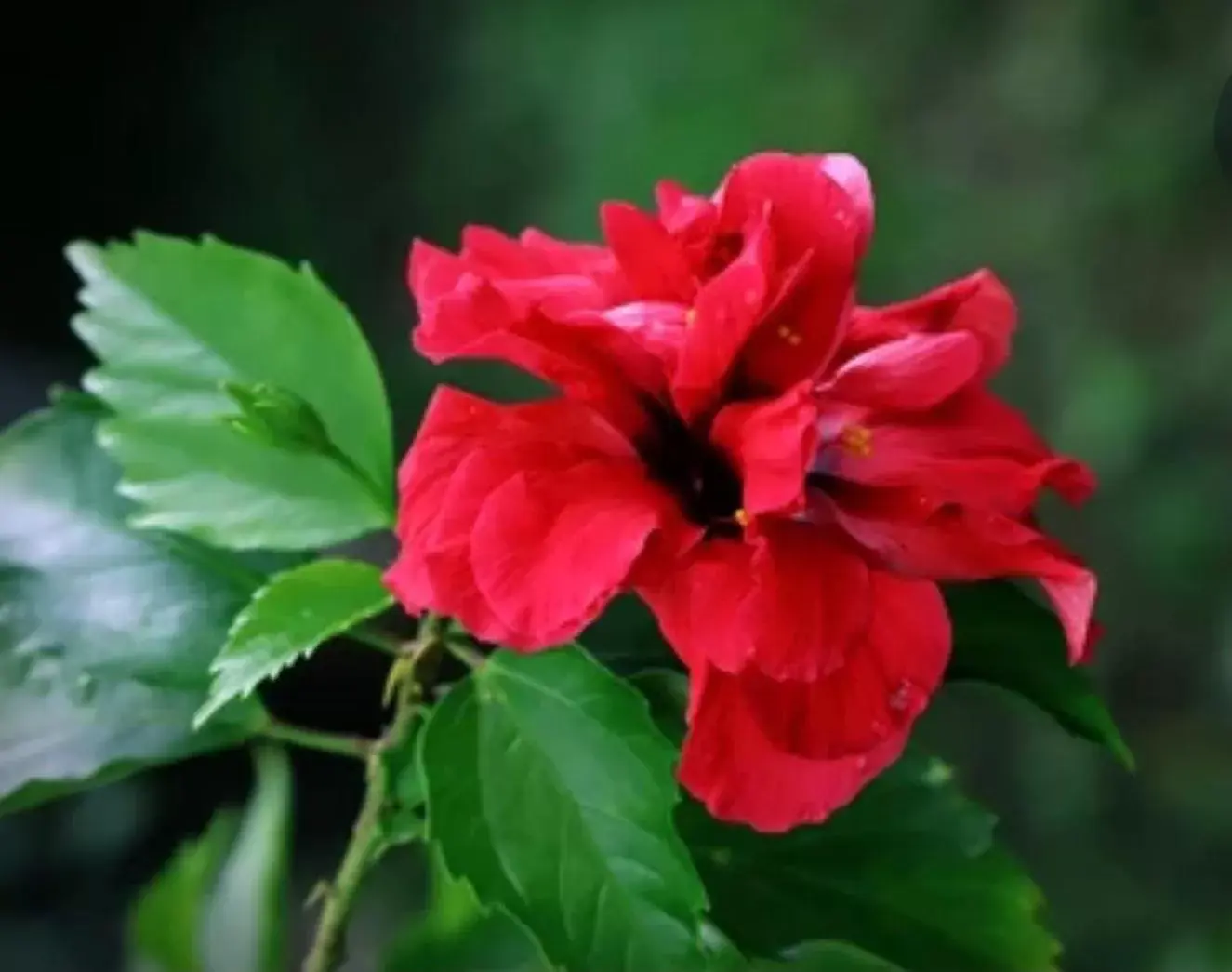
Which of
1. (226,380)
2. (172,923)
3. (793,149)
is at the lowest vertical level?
(172,923)

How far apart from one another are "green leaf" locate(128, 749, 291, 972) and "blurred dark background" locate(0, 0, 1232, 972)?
258mm

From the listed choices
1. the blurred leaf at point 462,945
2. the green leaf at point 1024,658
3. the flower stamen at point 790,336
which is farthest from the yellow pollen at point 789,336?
the blurred leaf at point 462,945

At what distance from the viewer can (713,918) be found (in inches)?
15.8

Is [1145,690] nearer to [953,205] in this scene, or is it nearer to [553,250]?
[953,205]

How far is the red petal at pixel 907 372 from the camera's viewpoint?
1.10ft

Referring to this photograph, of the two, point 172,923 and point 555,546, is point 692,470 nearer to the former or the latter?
point 555,546

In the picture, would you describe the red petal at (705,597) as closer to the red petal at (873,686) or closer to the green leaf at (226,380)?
the red petal at (873,686)

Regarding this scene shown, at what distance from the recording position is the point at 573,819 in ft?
1.16

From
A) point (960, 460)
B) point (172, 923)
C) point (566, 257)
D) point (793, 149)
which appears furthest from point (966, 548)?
point (793, 149)

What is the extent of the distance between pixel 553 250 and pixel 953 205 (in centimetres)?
43

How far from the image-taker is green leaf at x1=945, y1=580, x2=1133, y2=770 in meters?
0.39

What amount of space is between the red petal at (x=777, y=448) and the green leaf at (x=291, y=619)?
11 cm

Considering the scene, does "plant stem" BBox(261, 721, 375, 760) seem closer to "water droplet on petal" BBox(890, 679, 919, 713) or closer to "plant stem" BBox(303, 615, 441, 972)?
"plant stem" BBox(303, 615, 441, 972)

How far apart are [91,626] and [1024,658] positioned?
25 centimetres
